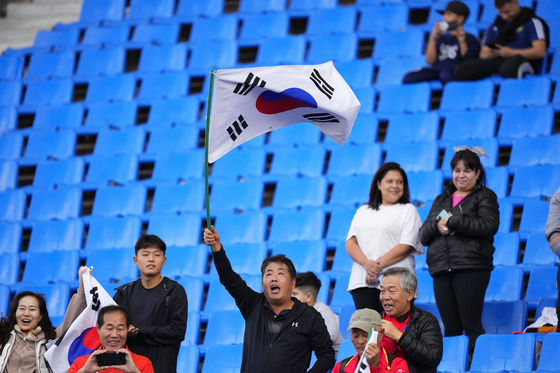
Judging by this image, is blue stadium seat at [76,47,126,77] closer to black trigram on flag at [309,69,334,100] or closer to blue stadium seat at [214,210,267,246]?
blue stadium seat at [214,210,267,246]

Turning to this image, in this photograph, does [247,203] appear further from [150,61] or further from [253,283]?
[150,61]

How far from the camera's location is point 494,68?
6176mm

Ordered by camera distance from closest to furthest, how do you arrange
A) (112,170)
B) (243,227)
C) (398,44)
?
(243,227), (112,170), (398,44)

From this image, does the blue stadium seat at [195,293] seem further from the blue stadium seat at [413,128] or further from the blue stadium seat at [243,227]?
the blue stadium seat at [413,128]

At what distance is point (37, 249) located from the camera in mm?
6004

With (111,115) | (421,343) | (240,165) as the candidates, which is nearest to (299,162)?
(240,165)

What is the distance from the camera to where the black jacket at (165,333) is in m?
3.56

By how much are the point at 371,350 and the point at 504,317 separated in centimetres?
161

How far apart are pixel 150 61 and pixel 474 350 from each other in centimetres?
435

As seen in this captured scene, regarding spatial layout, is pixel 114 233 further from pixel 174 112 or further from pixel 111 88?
pixel 111 88

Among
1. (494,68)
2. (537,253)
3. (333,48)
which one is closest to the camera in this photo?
(537,253)

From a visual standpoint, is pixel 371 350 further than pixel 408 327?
No

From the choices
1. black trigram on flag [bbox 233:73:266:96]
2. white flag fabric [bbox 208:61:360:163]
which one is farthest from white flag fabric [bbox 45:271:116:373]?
black trigram on flag [bbox 233:73:266:96]

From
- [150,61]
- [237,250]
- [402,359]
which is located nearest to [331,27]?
[150,61]
